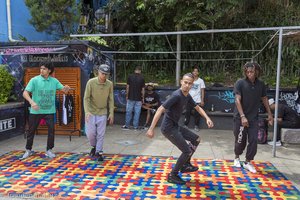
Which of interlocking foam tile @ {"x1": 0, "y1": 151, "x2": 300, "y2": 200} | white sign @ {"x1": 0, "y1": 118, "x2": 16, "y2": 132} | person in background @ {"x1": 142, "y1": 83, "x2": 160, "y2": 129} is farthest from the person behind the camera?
person in background @ {"x1": 142, "y1": 83, "x2": 160, "y2": 129}

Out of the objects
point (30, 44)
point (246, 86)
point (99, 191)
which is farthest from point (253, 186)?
point (30, 44)

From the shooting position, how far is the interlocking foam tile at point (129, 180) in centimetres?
429

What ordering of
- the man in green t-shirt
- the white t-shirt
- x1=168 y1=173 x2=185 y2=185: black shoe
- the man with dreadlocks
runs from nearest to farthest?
x1=168 y1=173 x2=185 y2=185: black shoe → the man with dreadlocks → the man in green t-shirt → the white t-shirt

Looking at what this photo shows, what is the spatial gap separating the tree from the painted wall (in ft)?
1.43

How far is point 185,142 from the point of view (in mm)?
4578

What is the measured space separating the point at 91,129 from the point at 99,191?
1.67 metres

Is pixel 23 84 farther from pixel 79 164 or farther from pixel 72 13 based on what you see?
pixel 79 164

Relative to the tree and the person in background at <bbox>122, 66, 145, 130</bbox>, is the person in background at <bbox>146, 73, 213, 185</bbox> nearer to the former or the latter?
the person in background at <bbox>122, 66, 145, 130</bbox>

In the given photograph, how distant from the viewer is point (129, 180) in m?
4.84

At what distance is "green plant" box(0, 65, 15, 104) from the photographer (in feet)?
25.8

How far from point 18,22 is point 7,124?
3.47 m

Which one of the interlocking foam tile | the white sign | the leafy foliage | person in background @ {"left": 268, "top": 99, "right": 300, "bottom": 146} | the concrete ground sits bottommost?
the concrete ground

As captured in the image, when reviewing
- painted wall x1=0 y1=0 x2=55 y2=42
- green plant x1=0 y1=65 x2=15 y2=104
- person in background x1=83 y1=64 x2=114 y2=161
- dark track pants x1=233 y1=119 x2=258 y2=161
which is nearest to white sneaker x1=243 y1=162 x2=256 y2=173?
dark track pants x1=233 y1=119 x2=258 y2=161

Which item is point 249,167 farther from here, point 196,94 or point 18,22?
point 18,22
